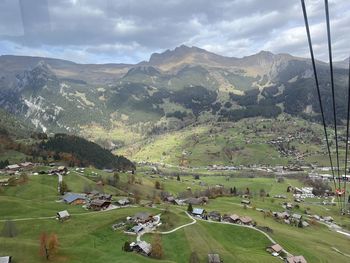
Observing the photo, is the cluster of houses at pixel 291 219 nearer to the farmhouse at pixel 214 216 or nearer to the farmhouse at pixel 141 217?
the farmhouse at pixel 214 216

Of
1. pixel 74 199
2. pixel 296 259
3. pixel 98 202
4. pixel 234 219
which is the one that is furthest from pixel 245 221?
pixel 74 199

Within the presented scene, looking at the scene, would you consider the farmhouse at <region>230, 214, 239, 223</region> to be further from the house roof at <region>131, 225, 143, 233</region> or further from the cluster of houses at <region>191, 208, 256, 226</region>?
the house roof at <region>131, 225, 143, 233</region>

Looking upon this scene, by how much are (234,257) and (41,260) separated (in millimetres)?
42291

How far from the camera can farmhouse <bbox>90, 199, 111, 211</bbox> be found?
122 metres

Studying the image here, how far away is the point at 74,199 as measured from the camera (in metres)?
130

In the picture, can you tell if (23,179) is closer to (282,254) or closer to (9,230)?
(9,230)

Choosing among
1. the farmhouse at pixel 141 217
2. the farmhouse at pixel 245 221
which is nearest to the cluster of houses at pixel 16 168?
the farmhouse at pixel 141 217

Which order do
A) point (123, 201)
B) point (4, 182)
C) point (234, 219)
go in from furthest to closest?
point (4, 182) → point (123, 201) → point (234, 219)

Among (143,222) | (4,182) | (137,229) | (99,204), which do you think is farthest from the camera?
(4,182)

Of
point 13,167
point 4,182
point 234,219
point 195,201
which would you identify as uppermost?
point 13,167

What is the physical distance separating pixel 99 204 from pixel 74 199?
12876 mm

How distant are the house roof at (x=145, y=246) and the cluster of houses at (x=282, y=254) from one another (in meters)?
33.4

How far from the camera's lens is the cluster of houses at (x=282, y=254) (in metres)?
91.2

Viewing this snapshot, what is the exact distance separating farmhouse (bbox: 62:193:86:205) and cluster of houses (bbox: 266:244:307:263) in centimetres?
6701
